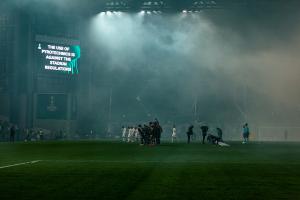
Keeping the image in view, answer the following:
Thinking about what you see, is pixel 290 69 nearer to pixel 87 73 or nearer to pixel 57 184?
pixel 87 73

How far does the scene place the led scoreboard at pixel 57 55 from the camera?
60.7 metres

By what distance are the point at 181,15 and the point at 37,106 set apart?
66.5ft

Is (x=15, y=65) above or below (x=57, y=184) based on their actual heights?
above

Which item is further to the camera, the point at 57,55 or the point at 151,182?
the point at 57,55

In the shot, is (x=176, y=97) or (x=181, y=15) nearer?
(x=181, y=15)

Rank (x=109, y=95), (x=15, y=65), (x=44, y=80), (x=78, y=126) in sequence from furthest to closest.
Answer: (x=109, y=95) < (x=78, y=126) < (x=44, y=80) < (x=15, y=65)

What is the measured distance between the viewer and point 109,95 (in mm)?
77125

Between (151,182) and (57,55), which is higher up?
(57,55)

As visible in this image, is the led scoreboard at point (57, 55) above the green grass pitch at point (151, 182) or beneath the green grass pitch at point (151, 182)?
above

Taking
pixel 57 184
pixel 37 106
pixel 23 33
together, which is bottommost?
pixel 57 184

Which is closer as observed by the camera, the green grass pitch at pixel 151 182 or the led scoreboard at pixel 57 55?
the green grass pitch at pixel 151 182

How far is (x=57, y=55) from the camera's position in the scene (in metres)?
61.3

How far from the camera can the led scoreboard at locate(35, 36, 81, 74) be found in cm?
6069

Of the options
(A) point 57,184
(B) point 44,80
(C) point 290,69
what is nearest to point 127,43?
(B) point 44,80
